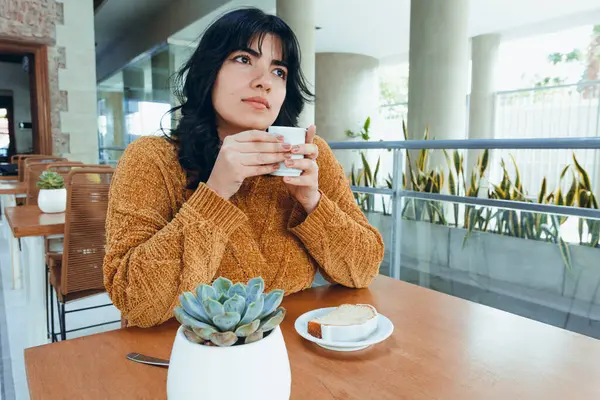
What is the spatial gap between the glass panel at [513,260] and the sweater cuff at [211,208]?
60.8 inches

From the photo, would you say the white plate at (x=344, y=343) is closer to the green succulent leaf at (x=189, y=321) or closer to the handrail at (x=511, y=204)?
the green succulent leaf at (x=189, y=321)

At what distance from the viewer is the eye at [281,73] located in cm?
106

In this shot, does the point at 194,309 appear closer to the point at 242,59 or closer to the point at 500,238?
the point at 242,59

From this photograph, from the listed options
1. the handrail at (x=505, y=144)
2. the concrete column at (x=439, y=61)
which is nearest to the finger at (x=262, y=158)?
the handrail at (x=505, y=144)

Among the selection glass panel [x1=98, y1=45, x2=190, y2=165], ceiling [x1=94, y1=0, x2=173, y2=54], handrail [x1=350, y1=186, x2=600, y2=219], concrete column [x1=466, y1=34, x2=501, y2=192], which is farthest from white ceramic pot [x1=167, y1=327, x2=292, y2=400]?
concrete column [x1=466, y1=34, x2=501, y2=192]

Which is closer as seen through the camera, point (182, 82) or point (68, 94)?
point (182, 82)

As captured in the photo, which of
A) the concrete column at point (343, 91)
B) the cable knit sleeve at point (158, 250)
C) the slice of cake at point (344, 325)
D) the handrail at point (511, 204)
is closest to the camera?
the slice of cake at point (344, 325)

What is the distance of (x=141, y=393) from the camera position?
1.85 ft

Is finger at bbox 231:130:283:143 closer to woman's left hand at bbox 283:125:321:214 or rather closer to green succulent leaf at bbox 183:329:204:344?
woman's left hand at bbox 283:125:321:214

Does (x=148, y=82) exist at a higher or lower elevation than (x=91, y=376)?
higher

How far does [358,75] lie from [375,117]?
127cm

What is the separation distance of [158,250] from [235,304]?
40cm

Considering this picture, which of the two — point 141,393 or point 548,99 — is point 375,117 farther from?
point 141,393

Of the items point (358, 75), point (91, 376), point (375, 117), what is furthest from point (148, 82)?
point (91, 376)
